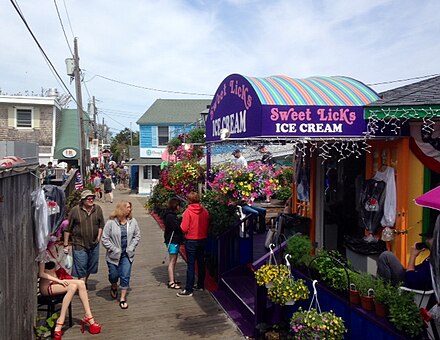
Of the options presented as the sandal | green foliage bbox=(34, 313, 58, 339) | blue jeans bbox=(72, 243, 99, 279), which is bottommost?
the sandal

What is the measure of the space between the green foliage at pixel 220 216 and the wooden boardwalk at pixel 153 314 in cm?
115

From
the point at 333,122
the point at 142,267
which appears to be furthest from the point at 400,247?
the point at 142,267

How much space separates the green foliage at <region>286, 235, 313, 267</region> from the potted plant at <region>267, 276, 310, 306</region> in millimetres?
440

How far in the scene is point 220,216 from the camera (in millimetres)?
7391

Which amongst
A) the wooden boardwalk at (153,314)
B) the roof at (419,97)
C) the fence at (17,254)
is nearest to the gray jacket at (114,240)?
the wooden boardwalk at (153,314)

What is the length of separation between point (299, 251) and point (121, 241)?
2.76 meters

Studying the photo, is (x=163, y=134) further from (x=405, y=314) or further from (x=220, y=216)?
(x=405, y=314)

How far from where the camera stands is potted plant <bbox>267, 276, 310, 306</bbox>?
438cm

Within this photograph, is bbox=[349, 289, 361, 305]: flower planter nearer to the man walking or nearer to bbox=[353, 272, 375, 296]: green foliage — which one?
bbox=[353, 272, 375, 296]: green foliage

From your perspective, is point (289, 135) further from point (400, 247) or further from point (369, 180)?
point (400, 247)

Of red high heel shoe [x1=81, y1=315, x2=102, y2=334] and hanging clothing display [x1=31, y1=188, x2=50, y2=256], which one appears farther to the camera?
red high heel shoe [x1=81, y1=315, x2=102, y2=334]

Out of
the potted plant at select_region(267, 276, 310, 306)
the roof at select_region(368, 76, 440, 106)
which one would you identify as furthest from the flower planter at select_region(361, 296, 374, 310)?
the roof at select_region(368, 76, 440, 106)

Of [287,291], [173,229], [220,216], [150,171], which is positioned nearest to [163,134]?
[150,171]

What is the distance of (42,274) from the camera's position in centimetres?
519
